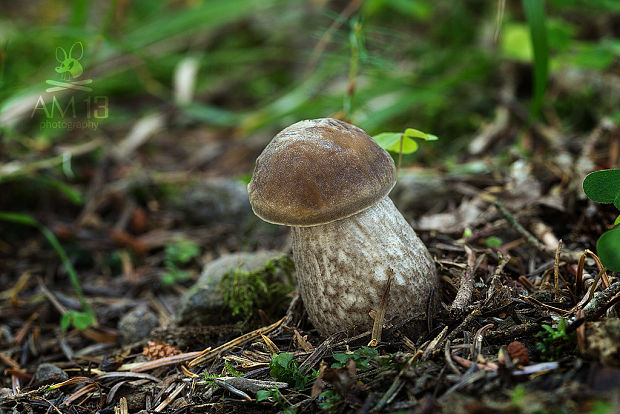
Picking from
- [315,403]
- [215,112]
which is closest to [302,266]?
[315,403]

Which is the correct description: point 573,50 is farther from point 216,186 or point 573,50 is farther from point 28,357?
point 28,357

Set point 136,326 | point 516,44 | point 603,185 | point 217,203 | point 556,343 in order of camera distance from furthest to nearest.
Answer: point 516,44 < point 217,203 < point 136,326 < point 603,185 < point 556,343

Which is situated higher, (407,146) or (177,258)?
(407,146)

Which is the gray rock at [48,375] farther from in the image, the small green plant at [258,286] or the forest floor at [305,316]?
the small green plant at [258,286]

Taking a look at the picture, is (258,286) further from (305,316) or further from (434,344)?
(434,344)

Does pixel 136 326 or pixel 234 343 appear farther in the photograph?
pixel 136 326

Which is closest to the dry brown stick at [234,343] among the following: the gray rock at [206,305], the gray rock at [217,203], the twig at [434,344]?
the gray rock at [206,305]

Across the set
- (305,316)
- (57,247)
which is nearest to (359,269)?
A: (305,316)
